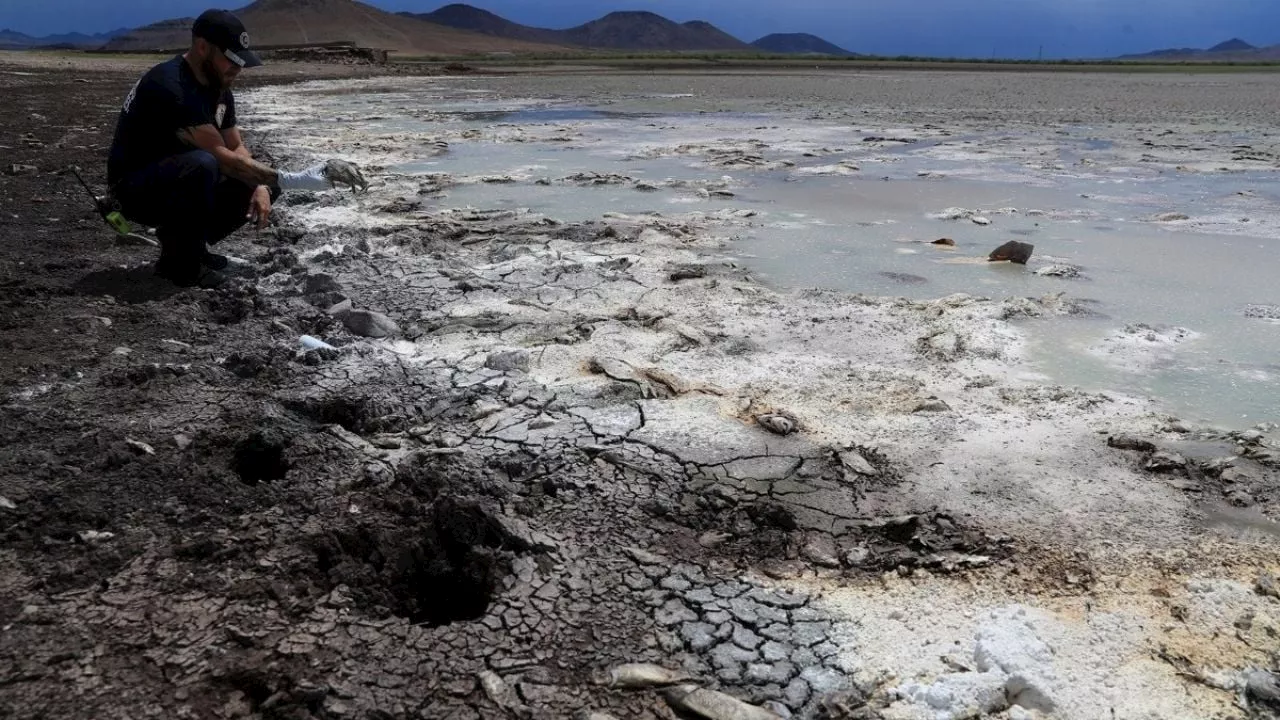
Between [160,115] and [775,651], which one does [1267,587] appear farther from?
[160,115]

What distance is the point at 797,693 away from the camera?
1966 mm

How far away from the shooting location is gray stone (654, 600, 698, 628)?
85.8 inches

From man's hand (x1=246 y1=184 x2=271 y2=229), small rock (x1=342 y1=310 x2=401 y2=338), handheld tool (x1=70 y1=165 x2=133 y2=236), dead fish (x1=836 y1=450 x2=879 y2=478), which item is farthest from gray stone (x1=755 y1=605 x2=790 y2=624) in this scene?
handheld tool (x1=70 y1=165 x2=133 y2=236)

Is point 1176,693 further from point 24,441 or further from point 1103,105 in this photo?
point 1103,105

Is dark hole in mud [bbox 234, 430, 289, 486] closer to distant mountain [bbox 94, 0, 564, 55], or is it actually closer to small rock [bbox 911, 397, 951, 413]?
small rock [bbox 911, 397, 951, 413]

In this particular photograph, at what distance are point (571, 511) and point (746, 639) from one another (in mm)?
733

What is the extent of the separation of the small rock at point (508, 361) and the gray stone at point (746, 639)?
174 cm

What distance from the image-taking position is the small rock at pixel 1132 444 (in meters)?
3.03

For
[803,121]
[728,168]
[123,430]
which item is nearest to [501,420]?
[123,430]

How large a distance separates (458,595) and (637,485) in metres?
0.67

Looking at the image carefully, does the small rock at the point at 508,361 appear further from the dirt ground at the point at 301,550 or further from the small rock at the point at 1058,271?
the small rock at the point at 1058,271

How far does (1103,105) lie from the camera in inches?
718

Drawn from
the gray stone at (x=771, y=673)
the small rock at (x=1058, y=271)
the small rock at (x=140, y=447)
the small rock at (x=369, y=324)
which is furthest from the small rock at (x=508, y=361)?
the small rock at (x=1058, y=271)

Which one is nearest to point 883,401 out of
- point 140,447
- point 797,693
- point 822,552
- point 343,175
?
point 822,552
